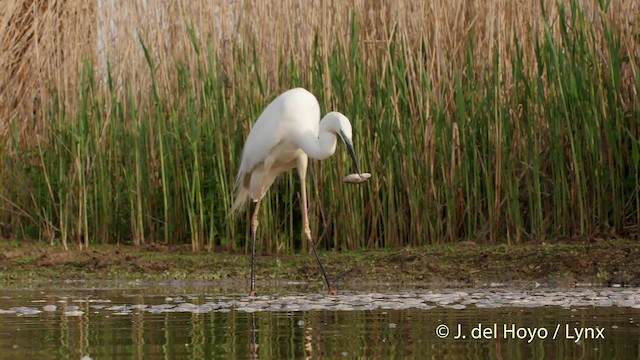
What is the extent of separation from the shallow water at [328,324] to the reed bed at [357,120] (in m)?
2.15

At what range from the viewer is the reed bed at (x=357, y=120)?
338 inches

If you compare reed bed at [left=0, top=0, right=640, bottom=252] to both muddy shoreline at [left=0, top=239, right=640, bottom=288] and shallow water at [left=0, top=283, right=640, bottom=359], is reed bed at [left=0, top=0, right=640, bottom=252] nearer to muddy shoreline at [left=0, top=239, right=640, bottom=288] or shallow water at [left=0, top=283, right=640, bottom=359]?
muddy shoreline at [left=0, top=239, right=640, bottom=288]

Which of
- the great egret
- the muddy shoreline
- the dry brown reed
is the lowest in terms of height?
the muddy shoreline

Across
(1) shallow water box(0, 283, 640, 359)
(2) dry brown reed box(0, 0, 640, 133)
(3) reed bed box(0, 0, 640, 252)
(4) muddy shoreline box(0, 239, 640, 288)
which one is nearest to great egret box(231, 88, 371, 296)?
(4) muddy shoreline box(0, 239, 640, 288)

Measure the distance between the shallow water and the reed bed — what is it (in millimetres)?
2149

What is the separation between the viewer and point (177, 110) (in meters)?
9.94

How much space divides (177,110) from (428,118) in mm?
2278

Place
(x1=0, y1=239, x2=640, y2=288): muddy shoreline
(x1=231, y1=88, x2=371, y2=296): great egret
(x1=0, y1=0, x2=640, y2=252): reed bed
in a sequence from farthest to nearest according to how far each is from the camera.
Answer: (x1=0, y1=0, x2=640, y2=252): reed bed < (x1=231, y1=88, x2=371, y2=296): great egret < (x1=0, y1=239, x2=640, y2=288): muddy shoreline

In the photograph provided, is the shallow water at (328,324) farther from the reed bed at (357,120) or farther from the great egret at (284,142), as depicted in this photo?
the reed bed at (357,120)

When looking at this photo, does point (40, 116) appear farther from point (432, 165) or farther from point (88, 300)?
point (88, 300)

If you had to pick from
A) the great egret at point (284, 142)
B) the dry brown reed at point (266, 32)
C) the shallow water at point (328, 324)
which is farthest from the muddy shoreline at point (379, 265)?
the dry brown reed at point (266, 32)

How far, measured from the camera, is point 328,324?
16.1ft

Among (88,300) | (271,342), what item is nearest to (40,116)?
(88,300)

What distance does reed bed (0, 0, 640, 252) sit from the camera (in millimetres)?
8594
